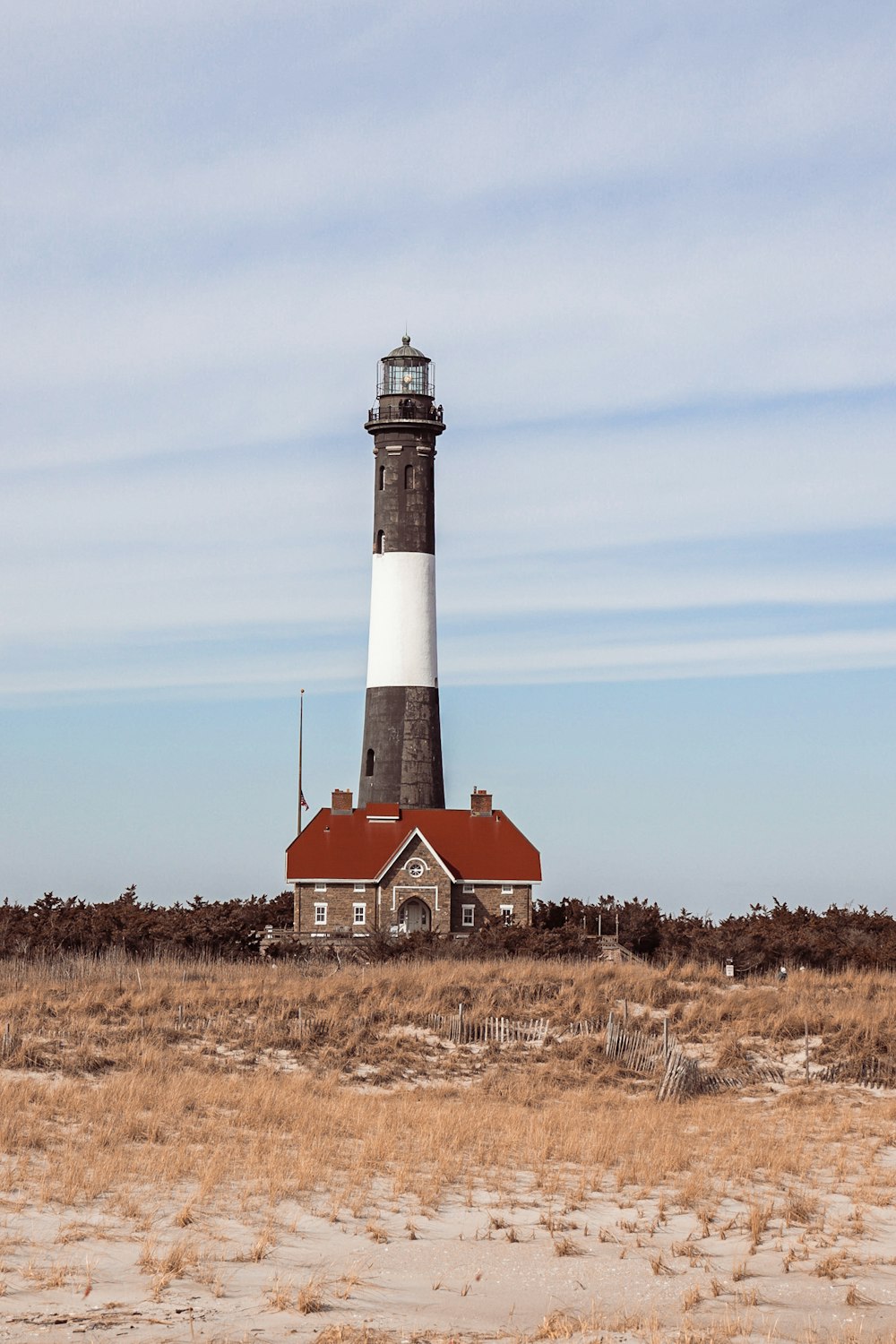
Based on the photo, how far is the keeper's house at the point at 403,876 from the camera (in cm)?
4766

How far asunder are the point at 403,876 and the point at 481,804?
417cm

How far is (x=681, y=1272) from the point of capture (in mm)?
12867

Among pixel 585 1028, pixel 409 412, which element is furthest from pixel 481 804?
pixel 585 1028

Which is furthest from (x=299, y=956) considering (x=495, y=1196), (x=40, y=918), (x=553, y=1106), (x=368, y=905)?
(x=495, y=1196)

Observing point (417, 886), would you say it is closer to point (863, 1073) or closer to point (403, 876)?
point (403, 876)

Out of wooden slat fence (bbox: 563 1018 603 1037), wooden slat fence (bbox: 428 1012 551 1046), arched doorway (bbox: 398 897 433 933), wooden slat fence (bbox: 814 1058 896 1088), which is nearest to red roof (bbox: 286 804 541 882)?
arched doorway (bbox: 398 897 433 933)

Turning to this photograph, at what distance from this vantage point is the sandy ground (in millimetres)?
11094

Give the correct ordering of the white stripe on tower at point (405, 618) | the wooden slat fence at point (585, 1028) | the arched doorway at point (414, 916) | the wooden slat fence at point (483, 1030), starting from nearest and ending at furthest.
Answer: the wooden slat fence at point (483, 1030) < the wooden slat fence at point (585, 1028) < the arched doorway at point (414, 916) < the white stripe on tower at point (405, 618)

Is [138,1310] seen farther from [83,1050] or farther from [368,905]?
[368,905]

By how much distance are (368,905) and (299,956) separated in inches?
422

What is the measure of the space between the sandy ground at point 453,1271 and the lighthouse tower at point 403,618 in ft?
112

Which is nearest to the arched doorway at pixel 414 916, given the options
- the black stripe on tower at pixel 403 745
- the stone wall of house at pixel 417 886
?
the stone wall of house at pixel 417 886

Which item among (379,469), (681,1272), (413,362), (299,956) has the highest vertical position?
(413,362)

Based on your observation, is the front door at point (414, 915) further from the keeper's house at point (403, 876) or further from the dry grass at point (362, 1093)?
the dry grass at point (362, 1093)
